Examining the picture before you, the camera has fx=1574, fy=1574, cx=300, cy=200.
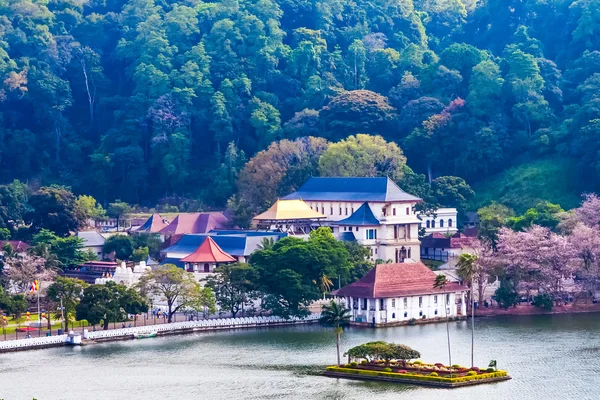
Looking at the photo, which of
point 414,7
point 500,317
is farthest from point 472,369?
point 414,7

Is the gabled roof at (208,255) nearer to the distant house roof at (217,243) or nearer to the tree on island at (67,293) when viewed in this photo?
the distant house roof at (217,243)

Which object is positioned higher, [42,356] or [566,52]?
[566,52]

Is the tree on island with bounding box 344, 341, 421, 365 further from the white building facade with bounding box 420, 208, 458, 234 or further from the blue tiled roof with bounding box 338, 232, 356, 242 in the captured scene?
the white building facade with bounding box 420, 208, 458, 234

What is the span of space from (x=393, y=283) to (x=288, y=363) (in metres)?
12.9

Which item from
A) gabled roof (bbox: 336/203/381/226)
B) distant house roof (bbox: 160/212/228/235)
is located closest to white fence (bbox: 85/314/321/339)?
gabled roof (bbox: 336/203/381/226)

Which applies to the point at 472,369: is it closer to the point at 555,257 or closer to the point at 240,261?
the point at 555,257

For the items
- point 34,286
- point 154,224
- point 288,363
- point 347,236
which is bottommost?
point 288,363

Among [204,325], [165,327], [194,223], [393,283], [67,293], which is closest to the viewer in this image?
[165,327]

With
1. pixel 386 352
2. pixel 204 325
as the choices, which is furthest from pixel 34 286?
pixel 386 352

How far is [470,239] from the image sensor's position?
9375cm

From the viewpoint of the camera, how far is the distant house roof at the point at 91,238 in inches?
3930

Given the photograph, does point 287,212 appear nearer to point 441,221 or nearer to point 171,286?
point 441,221

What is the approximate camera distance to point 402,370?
62.1m

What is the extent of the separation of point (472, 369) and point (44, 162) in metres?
70.6
